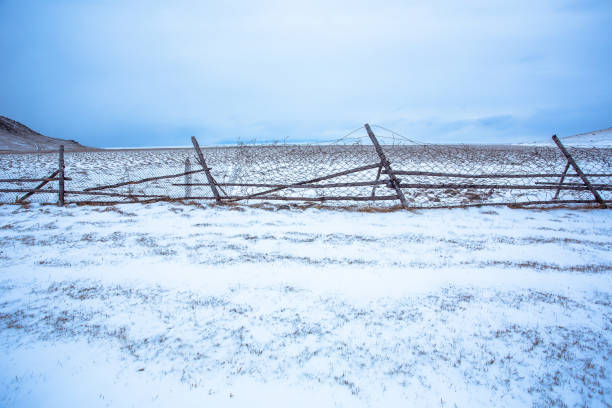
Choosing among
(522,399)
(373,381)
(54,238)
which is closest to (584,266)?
(522,399)

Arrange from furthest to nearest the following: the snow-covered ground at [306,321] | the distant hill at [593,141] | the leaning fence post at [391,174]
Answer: the distant hill at [593,141]
the leaning fence post at [391,174]
the snow-covered ground at [306,321]

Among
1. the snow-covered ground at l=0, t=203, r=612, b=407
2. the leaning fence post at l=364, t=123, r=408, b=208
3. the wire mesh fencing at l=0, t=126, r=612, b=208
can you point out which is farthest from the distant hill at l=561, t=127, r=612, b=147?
the snow-covered ground at l=0, t=203, r=612, b=407

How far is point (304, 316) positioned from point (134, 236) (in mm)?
3558

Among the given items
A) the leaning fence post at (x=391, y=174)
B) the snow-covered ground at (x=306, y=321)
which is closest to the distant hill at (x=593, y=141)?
the leaning fence post at (x=391, y=174)

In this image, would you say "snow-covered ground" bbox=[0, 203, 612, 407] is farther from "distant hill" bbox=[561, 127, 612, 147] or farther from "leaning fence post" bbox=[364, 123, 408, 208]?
"distant hill" bbox=[561, 127, 612, 147]

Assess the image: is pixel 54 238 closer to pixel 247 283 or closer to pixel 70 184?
pixel 247 283

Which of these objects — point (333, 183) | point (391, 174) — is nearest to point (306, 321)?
point (391, 174)

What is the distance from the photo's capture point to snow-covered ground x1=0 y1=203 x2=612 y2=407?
5.22ft

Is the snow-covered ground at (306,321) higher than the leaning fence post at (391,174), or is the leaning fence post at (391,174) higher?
the leaning fence post at (391,174)

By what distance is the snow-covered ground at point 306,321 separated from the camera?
1.59 m

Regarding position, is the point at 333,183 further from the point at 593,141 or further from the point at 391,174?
the point at 593,141

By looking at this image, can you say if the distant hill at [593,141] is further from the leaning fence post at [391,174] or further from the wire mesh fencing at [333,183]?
the leaning fence post at [391,174]

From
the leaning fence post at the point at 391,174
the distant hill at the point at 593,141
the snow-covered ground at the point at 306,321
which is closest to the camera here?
the snow-covered ground at the point at 306,321

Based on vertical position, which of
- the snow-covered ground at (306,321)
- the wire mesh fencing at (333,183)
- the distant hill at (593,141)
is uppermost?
the distant hill at (593,141)
